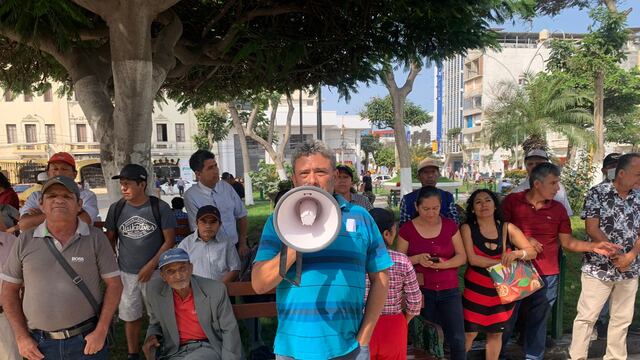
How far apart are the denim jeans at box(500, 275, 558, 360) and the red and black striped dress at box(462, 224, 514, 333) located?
0.20 m

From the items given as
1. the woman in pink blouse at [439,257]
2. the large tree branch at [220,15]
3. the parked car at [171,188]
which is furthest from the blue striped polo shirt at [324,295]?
the parked car at [171,188]

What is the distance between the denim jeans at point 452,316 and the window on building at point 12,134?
43.8 meters

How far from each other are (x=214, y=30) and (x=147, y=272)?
203 inches

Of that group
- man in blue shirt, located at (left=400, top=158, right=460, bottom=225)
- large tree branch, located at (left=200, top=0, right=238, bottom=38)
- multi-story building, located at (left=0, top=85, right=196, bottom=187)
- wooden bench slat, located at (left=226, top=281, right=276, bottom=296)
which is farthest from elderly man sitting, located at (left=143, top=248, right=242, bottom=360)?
multi-story building, located at (left=0, top=85, right=196, bottom=187)

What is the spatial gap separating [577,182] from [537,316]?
1057 cm

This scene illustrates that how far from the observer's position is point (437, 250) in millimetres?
3303

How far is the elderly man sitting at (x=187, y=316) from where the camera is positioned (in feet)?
9.53

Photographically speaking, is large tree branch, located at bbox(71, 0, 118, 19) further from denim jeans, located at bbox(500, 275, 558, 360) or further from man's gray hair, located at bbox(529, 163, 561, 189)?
denim jeans, located at bbox(500, 275, 558, 360)

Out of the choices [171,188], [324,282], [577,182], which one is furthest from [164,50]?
[171,188]

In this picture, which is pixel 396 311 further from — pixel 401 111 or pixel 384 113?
pixel 384 113

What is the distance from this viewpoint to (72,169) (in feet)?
13.0

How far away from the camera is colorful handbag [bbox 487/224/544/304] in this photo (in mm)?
3354

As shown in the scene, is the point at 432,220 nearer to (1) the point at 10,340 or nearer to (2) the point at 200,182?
(2) the point at 200,182

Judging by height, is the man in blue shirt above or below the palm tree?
below
